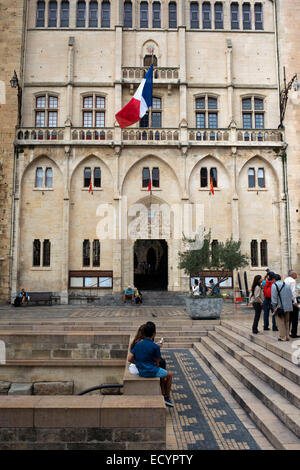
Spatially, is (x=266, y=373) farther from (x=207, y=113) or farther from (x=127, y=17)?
(x=127, y=17)

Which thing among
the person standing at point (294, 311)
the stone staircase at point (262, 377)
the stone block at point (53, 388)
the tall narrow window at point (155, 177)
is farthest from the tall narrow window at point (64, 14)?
the stone block at point (53, 388)

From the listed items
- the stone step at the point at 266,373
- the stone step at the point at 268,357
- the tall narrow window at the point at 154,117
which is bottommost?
the stone step at the point at 266,373

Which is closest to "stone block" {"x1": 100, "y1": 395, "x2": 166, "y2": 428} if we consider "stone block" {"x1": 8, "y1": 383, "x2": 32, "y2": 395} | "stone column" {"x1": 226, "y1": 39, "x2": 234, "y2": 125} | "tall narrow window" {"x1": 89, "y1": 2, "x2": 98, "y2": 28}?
"stone block" {"x1": 8, "y1": 383, "x2": 32, "y2": 395}

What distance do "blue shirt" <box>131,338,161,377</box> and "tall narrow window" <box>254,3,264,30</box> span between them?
95.2 feet

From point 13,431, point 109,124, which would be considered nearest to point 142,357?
point 13,431

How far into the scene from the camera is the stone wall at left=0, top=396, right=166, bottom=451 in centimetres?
462

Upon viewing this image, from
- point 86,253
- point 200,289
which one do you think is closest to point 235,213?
point 200,289

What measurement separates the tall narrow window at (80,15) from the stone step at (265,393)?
26.7 m

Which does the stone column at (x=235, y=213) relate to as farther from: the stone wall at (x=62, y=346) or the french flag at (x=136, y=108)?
the stone wall at (x=62, y=346)

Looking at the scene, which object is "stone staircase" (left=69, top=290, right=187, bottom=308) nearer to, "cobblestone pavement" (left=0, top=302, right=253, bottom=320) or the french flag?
"cobblestone pavement" (left=0, top=302, right=253, bottom=320)

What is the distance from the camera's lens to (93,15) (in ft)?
89.0

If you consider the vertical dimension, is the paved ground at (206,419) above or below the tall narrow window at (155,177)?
Answer: below

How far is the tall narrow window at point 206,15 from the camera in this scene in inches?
1077
